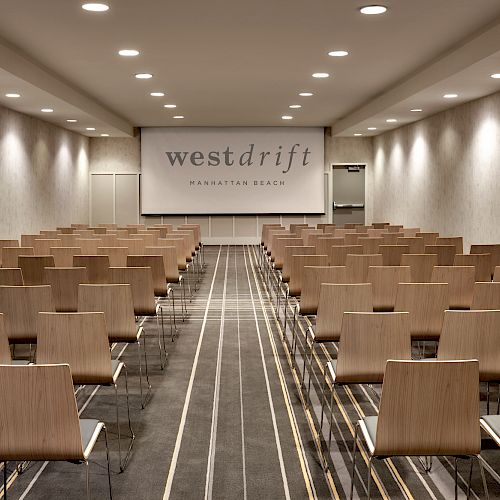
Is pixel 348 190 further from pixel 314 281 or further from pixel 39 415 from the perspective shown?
pixel 39 415

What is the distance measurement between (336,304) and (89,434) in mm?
2415

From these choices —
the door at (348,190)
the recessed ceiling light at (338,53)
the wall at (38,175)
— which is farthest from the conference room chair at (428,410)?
the door at (348,190)

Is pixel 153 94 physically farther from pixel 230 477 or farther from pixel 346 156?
pixel 230 477

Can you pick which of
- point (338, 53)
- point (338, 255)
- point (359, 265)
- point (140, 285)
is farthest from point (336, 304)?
point (338, 53)

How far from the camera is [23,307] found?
212 inches

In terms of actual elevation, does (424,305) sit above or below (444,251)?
below

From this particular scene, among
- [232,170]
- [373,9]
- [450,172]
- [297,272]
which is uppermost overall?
[373,9]

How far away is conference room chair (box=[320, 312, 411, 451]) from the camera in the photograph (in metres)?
3.97

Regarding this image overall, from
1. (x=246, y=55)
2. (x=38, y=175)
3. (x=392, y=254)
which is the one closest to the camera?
(x=392, y=254)

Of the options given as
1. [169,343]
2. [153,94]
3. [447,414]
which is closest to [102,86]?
[153,94]

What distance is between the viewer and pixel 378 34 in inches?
348

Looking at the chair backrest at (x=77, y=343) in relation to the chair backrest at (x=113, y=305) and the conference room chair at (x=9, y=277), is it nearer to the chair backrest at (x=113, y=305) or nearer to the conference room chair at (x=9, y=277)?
the chair backrest at (x=113, y=305)

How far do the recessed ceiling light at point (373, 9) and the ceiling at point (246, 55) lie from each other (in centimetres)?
8

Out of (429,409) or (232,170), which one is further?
(232,170)
